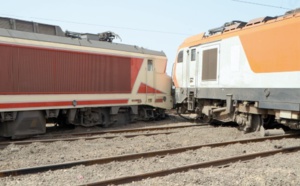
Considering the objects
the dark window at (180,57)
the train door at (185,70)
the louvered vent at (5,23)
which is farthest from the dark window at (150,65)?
the louvered vent at (5,23)

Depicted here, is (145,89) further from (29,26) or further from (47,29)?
(29,26)

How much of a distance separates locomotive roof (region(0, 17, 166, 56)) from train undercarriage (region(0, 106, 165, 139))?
241 centimetres

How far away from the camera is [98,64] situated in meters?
12.2

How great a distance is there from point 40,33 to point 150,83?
5275 mm

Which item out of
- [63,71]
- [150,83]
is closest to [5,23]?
[63,71]

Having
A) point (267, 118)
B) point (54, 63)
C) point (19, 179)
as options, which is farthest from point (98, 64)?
point (19, 179)

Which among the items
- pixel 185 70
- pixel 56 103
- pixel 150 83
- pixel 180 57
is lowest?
pixel 56 103

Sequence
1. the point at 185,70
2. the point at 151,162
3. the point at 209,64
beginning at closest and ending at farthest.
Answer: the point at 151,162, the point at 209,64, the point at 185,70

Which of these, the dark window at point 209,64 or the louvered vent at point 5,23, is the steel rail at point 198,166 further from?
the louvered vent at point 5,23

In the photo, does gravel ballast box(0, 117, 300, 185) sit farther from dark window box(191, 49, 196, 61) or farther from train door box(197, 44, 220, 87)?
dark window box(191, 49, 196, 61)

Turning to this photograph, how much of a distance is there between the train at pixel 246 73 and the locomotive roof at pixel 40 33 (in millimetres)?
3453

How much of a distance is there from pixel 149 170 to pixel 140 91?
7864mm

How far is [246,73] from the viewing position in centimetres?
1004

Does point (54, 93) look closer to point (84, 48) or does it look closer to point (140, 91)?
point (84, 48)
